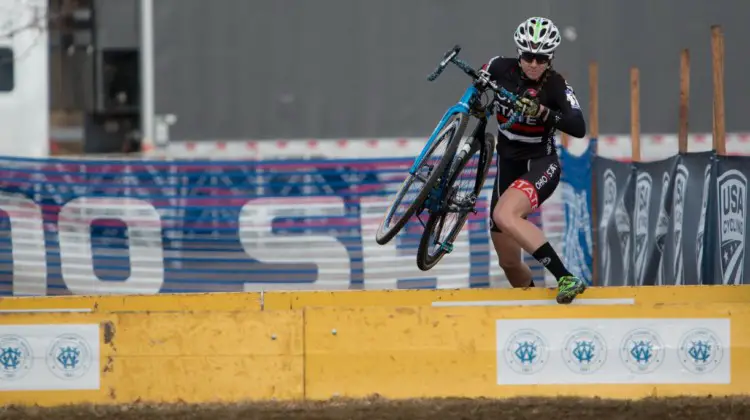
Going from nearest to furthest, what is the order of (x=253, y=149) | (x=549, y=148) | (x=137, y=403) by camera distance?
(x=137, y=403)
(x=549, y=148)
(x=253, y=149)

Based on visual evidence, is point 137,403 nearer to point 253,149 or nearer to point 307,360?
point 307,360

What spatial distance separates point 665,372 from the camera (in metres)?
8.15

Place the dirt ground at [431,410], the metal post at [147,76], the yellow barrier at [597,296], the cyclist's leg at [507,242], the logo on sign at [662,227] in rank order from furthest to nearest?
the metal post at [147,76], the logo on sign at [662,227], the cyclist's leg at [507,242], the yellow barrier at [597,296], the dirt ground at [431,410]

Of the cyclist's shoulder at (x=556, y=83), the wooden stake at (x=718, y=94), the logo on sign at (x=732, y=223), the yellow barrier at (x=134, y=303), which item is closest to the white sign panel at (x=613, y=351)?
the logo on sign at (x=732, y=223)

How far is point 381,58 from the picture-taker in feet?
53.7

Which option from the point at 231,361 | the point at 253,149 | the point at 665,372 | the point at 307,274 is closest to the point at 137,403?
the point at 231,361

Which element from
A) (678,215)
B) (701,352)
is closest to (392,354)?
(701,352)

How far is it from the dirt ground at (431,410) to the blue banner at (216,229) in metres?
6.65

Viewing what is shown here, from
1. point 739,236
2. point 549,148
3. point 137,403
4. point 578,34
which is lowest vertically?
point 137,403

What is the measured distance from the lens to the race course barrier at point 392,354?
8.15 m

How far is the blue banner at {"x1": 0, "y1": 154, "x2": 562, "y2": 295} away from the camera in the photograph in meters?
14.6

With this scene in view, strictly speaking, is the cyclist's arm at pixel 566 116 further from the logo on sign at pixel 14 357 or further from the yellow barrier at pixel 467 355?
the logo on sign at pixel 14 357

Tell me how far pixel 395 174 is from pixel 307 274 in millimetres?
1460

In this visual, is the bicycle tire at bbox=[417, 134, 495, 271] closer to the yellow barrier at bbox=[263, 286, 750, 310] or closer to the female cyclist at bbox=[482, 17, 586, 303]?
the female cyclist at bbox=[482, 17, 586, 303]
